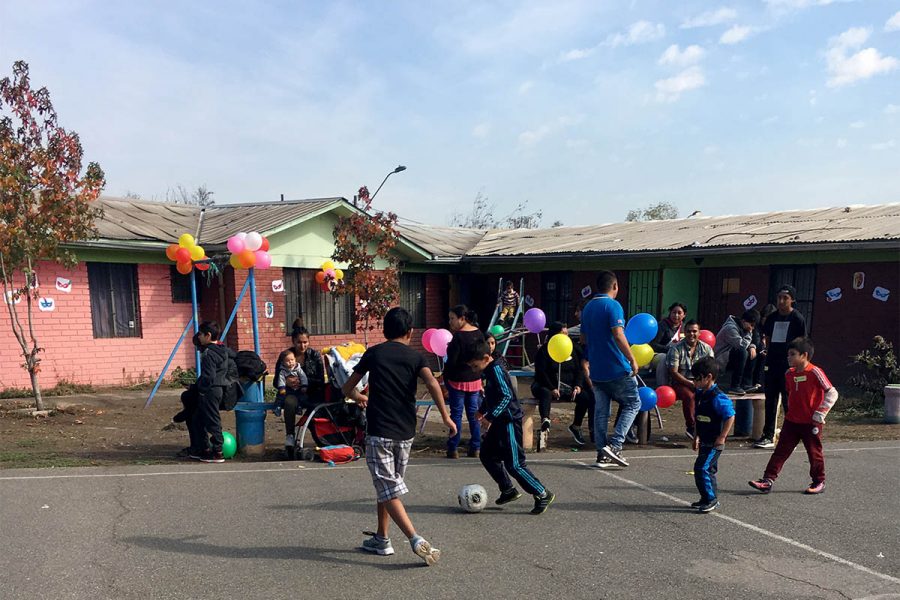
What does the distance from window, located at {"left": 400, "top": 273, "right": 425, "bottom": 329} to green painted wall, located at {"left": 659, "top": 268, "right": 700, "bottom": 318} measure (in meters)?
6.41

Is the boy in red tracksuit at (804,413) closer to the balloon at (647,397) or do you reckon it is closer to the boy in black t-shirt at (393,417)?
the balloon at (647,397)

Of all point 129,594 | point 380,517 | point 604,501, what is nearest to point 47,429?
point 129,594

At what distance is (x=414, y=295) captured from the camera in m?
17.5

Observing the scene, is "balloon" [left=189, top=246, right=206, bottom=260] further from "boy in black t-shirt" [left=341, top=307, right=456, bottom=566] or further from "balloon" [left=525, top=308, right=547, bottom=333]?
"boy in black t-shirt" [left=341, top=307, right=456, bottom=566]

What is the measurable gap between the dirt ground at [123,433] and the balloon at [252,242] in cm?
284

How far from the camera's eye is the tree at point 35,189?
9.57 meters

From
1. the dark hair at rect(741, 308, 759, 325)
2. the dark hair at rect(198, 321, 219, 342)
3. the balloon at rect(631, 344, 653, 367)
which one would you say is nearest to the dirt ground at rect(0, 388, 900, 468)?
the balloon at rect(631, 344, 653, 367)

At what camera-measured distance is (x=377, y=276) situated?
13641 millimetres

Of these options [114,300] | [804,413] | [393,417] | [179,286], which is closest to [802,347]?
[804,413]

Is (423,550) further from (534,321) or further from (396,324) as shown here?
(534,321)

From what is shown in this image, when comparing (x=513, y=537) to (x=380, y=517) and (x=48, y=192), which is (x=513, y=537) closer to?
(x=380, y=517)

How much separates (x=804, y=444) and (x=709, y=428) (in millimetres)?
1271

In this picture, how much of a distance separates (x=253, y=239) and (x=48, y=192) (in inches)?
122

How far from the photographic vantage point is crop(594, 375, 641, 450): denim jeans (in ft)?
22.2
